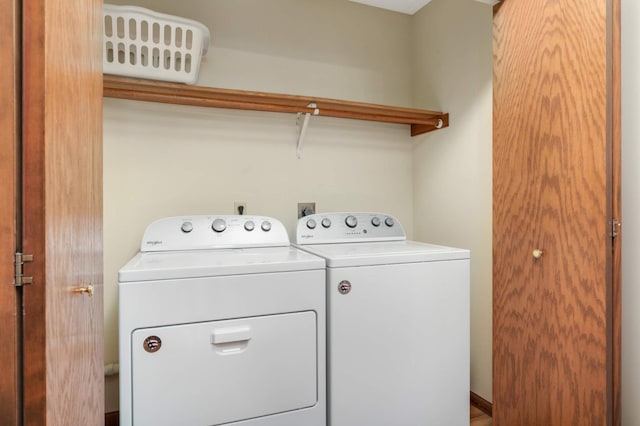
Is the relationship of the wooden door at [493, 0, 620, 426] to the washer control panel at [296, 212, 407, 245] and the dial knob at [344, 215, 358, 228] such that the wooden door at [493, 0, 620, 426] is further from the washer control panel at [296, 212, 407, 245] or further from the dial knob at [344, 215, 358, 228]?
the dial knob at [344, 215, 358, 228]

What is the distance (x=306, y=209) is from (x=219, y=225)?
610 millimetres

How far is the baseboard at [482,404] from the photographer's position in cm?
188

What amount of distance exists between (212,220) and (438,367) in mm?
1188

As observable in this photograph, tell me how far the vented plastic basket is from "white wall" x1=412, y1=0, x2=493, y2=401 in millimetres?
1367

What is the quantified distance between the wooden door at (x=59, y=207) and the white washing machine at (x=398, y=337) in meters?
0.78

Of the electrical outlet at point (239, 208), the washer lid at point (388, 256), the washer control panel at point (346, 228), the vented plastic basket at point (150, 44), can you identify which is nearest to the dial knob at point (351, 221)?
the washer control panel at point (346, 228)

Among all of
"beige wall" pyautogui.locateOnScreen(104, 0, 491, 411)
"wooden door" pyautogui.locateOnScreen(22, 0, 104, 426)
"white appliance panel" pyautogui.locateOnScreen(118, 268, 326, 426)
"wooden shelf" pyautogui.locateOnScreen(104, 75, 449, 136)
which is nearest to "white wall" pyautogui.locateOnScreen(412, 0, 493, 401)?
"beige wall" pyautogui.locateOnScreen(104, 0, 491, 411)

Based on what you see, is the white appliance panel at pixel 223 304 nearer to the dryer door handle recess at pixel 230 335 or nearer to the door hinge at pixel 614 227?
the dryer door handle recess at pixel 230 335

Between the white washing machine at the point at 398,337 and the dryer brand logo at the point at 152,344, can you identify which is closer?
the dryer brand logo at the point at 152,344

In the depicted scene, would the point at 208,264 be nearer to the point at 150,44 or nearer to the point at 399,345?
the point at 399,345

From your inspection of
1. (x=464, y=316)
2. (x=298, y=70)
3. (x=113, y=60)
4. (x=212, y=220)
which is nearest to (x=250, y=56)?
(x=298, y=70)

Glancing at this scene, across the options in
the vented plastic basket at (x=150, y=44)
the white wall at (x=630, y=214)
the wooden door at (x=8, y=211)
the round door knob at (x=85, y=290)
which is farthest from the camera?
the vented plastic basket at (x=150, y=44)

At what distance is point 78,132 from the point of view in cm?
83

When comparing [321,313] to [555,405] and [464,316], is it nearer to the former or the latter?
[464,316]
